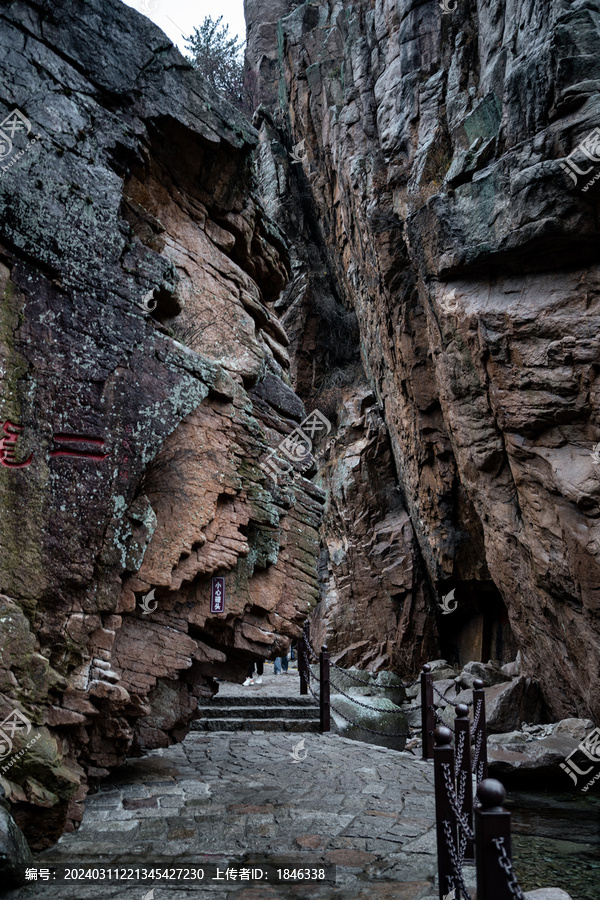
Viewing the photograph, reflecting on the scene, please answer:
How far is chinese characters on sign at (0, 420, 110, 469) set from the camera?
4.59 meters

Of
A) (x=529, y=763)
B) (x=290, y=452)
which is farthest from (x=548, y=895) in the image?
(x=290, y=452)

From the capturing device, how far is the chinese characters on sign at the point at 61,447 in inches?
181

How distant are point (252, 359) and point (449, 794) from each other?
213 inches

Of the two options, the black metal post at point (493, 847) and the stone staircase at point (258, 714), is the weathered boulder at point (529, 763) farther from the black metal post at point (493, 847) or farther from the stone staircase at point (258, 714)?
the black metal post at point (493, 847)

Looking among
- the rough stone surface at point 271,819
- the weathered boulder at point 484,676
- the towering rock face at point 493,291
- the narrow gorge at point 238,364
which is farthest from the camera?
the weathered boulder at point 484,676

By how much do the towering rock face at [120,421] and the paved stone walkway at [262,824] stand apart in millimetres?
469

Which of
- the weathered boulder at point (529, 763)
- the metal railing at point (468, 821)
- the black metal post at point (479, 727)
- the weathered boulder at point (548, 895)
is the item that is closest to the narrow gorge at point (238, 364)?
the weathered boulder at point (529, 763)

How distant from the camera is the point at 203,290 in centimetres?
755

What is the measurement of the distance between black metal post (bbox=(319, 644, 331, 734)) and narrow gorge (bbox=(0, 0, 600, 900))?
5.05 feet

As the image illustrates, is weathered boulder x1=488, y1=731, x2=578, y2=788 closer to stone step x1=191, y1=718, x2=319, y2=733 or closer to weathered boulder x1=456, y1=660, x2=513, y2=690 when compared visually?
stone step x1=191, y1=718, x2=319, y2=733

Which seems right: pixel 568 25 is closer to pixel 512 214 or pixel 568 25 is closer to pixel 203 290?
pixel 512 214

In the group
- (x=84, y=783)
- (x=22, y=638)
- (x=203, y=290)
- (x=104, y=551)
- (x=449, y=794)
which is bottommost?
(x=84, y=783)

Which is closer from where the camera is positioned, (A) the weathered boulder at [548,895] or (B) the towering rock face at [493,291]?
(A) the weathered boulder at [548,895]

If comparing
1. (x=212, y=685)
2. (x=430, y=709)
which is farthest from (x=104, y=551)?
(x=430, y=709)
